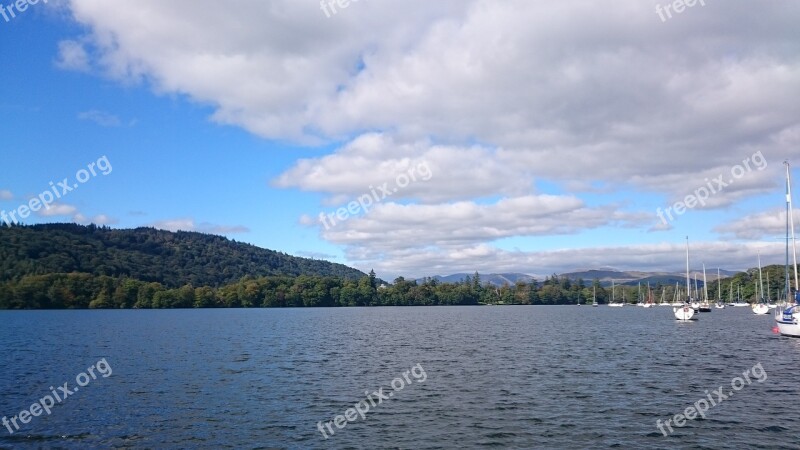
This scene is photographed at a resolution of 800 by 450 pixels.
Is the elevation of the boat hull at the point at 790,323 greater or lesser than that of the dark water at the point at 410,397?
greater

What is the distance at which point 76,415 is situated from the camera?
125 feet

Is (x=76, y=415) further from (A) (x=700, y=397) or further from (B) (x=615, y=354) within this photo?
(B) (x=615, y=354)

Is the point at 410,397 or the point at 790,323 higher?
the point at 790,323

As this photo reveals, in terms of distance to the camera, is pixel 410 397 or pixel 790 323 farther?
pixel 790 323

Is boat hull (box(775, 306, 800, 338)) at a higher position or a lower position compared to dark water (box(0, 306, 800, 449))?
higher

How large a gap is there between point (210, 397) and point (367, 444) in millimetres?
18026

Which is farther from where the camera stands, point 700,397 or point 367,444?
point 700,397

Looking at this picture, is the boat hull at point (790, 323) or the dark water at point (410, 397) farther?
the boat hull at point (790, 323)

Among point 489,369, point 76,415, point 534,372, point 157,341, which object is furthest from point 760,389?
point 157,341

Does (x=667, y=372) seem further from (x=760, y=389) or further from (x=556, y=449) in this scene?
(x=556, y=449)

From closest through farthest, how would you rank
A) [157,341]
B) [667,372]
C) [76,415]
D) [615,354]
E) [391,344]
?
[76,415] → [667,372] → [615,354] → [391,344] → [157,341]

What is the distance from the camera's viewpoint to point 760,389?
1813 inches

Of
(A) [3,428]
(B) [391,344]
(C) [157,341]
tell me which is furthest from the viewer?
(C) [157,341]

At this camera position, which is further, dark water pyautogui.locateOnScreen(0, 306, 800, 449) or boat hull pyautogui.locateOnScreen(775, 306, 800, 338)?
boat hull pyautogui.locateOnScreen(775, 306, 800, 338)
